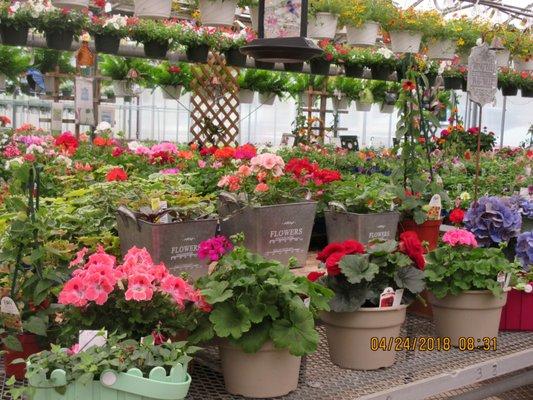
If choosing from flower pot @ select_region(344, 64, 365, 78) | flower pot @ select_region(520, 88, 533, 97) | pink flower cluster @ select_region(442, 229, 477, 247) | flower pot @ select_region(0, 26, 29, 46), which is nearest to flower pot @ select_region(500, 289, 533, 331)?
pink flower cluster @ select_region(442, 229, 477, 247)

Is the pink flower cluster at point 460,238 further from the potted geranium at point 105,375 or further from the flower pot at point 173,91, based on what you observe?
the flower pot at point 173,91

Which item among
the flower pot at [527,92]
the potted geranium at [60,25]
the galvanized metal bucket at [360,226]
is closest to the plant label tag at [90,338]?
the galvanized metal bucket at [360,226]

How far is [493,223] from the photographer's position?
2.47 meters

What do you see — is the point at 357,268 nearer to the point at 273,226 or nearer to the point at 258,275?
the point at 258,275

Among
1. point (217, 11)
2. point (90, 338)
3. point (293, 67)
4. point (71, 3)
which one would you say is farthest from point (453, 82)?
point (90, 338)

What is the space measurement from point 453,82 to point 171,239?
6.40 metres

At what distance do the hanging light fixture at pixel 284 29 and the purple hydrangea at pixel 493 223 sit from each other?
87cm

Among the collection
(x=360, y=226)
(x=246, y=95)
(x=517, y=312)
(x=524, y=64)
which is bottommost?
(x=517, y=312)

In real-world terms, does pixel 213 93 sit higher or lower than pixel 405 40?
lower

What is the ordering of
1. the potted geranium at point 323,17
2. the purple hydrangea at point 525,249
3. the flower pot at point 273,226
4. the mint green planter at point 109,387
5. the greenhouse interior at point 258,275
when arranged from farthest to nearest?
the potted geranium at point 323,17, the purple hydrangea at point 525,249, the flower pot at point 273,226, the greenhouse interior at point 258,275, the mint green planter at point 109,387

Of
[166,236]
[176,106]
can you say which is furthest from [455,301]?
[176,106]

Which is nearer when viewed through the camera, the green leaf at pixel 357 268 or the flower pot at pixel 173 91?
the green leaf at pixel 357 268

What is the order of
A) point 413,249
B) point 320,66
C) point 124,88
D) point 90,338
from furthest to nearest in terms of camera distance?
point 124,88 → point 320,66 → point 413,249 → point 90,338

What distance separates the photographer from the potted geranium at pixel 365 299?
181 centimetres
